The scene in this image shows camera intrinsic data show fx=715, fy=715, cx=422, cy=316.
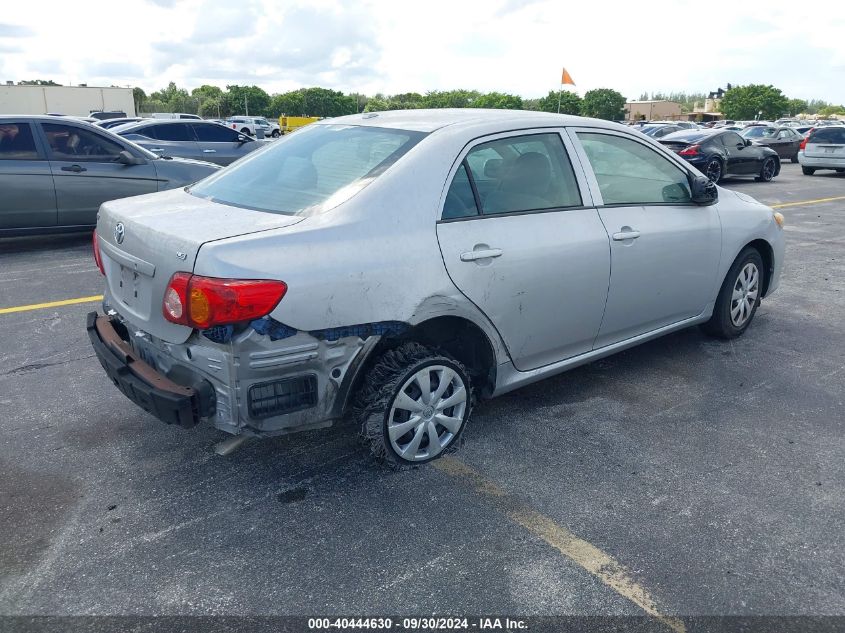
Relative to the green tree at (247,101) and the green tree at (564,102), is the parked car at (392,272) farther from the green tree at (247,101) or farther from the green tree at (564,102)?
the green tree at (247,101)

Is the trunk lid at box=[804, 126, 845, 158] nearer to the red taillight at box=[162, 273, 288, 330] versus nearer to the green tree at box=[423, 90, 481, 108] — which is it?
the red taillight at box=[162, 273, 288, 330]

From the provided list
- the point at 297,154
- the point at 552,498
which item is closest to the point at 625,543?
the point at 552,498

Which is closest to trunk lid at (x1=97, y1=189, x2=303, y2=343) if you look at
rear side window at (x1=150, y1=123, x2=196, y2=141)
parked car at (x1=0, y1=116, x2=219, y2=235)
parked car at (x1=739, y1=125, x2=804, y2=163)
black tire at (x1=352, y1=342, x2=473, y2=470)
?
black tire at (x1=352, y1=342, x2=473, y2=470)

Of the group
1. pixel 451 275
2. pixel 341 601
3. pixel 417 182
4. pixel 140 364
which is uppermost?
pixel 417 182

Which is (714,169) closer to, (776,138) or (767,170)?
(767,170)

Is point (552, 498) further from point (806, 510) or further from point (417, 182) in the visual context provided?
point (417, 182)

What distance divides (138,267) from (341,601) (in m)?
1.64

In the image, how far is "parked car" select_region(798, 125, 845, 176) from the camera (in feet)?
66.6

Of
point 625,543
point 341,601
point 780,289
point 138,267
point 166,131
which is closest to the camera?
point 341,601

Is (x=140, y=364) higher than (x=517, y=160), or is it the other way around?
(x=517, y=160)

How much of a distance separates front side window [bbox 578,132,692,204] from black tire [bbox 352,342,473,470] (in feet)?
5.03

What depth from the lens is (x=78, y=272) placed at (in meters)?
7.24

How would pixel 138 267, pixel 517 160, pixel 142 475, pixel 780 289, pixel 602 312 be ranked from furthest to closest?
pixel 780 289
pixel 602 312
pixel 517 160
pixel 142 475
pixel 138 267

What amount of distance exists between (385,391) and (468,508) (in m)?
0.62
